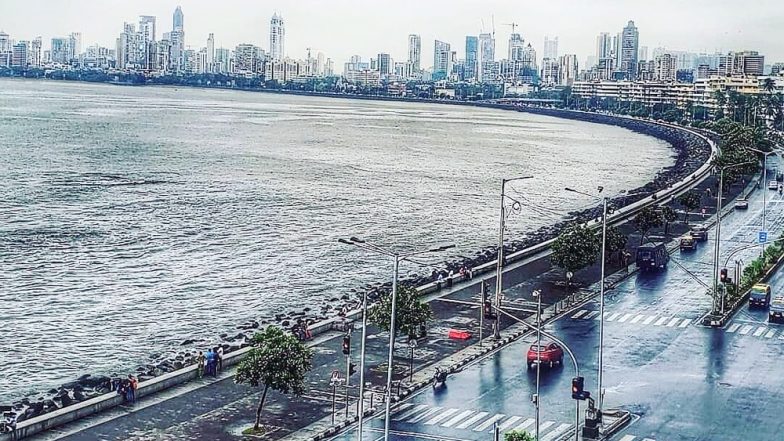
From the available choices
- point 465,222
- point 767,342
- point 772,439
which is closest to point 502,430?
point 772,439

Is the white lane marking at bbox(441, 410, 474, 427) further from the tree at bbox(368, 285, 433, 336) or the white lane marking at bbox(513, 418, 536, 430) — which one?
the tree at bbox(368, 285, 433, 336)

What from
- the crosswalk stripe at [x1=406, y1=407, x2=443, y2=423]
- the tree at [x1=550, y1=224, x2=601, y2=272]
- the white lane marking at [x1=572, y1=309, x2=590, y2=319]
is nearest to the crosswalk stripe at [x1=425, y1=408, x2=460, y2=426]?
the crosswalk stripe at [x1=406, y1=407, x2=443, y2=423]

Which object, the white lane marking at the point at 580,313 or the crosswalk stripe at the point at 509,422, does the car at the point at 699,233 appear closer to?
the white lane marking at the point at 580,313

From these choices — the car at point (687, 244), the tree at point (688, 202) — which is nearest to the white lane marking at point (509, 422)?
the car at point (687, 244)

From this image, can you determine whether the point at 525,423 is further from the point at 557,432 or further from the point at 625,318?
the point at 625,318

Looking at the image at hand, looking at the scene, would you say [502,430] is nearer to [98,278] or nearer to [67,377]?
[67,377]

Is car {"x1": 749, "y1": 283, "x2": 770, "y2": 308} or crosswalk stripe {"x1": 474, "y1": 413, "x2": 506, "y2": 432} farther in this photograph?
car {"x1": 749, "y1": 283, "x2": 770, "y2": 308}
